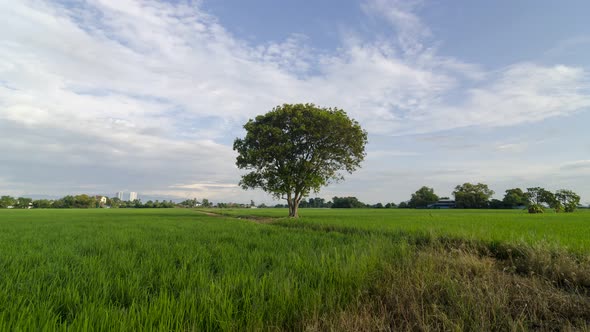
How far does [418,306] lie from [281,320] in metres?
1.76

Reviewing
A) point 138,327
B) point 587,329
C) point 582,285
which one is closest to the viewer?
point 138,327

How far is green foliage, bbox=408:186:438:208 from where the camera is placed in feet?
355

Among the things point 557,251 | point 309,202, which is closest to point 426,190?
point 309,202

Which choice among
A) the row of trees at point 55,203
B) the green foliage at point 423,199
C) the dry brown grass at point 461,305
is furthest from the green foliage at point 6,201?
the green foliage at point 423,199

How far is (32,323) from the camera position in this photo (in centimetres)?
229

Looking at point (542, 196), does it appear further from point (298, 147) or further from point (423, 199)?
point (298, 147)

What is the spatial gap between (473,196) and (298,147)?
8568 centimetres

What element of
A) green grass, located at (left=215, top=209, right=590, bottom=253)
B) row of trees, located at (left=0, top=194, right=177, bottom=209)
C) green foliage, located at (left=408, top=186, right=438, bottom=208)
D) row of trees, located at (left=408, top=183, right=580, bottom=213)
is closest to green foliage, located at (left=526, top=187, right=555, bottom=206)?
row of trees, located at (left=408, top=183, right=580, bottom=213)

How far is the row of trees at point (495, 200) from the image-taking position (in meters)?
62.0

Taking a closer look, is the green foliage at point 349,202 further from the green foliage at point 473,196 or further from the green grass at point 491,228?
the green grass at point 491,228

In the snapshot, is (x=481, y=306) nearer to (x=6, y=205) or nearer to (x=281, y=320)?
(x=281, y=320)

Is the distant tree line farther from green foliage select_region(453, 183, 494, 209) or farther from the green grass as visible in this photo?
the green grass

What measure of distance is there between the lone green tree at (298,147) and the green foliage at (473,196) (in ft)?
262

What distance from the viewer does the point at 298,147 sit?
26.3 meters
